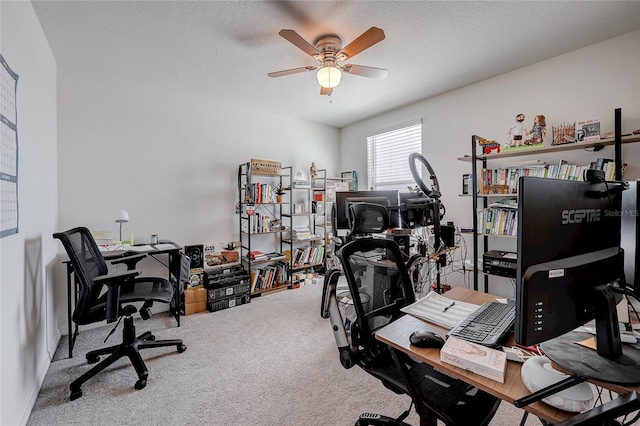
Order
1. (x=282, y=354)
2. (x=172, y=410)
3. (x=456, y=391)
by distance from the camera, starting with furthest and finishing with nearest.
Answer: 1. (x=282, y=354)
2. (x=172, y=410)
3. (x=456, y=391)

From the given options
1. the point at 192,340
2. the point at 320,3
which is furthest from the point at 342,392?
the point at 320,3

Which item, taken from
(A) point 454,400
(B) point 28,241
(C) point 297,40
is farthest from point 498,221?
(B) point 28,241

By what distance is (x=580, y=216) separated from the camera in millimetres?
759

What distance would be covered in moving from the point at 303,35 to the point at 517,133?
221cm

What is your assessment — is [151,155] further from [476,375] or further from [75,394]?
[476,375]

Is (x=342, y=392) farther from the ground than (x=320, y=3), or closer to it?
closer to it

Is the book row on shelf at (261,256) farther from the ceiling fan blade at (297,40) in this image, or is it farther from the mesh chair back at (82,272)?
the ceiling fan blade at (297,40)

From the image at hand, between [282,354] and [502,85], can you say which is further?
[502,85]

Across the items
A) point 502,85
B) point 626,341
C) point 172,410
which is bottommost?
point 172,410

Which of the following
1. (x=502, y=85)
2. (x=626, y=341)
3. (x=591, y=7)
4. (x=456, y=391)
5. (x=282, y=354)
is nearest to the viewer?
(x=626, y=341)

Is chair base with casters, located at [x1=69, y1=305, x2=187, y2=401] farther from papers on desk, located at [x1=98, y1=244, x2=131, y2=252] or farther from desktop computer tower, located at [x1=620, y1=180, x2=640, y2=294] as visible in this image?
desktop computer tower, located at [x1=620, y1=180, x2=640, y2=294]

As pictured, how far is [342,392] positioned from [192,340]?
1.49 metres

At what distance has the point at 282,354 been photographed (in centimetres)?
230

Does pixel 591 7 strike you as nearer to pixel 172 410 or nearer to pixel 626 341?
pixel 626 341
